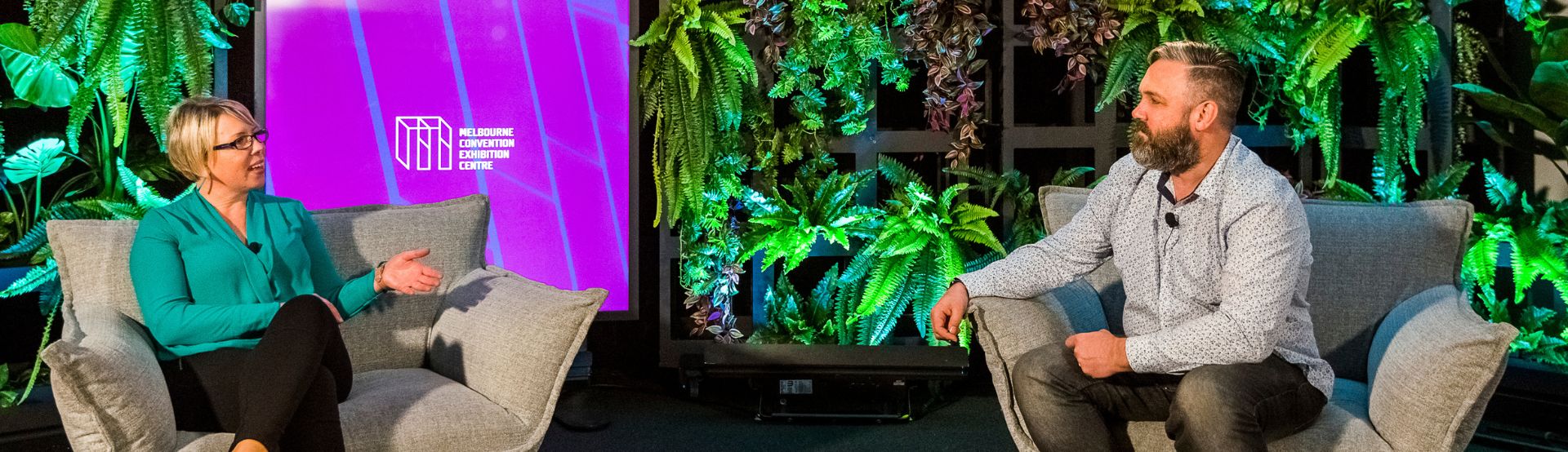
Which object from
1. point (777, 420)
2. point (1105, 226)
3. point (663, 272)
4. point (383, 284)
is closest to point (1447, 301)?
point (1105, 226)

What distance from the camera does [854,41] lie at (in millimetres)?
3695

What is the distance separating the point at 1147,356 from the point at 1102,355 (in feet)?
0.25

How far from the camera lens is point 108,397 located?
6.06 ft

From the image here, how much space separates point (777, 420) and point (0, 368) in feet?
7.17

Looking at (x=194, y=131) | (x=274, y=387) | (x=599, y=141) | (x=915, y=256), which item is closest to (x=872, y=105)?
(x=915, y=256)

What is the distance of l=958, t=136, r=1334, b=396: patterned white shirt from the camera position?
1.98 m

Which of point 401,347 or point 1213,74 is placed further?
point 401,347

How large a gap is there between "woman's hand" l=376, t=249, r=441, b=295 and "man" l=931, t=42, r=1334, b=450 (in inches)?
40.7

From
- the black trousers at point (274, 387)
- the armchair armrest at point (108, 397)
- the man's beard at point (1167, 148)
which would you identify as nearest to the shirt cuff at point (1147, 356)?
the man's beard at point (1167, 148)

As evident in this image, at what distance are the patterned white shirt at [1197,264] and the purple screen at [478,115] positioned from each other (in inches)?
75.7

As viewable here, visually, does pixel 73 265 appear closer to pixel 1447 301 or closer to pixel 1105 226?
pixel 1105 226

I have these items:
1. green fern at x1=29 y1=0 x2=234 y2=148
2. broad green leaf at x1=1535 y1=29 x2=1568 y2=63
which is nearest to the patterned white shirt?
broad green leaf at x1=1535 y1=29 x2=1568 y2=63

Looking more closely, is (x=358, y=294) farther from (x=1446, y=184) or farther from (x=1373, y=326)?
(x=1446, y=184)

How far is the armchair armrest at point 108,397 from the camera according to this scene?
1.83 meters
